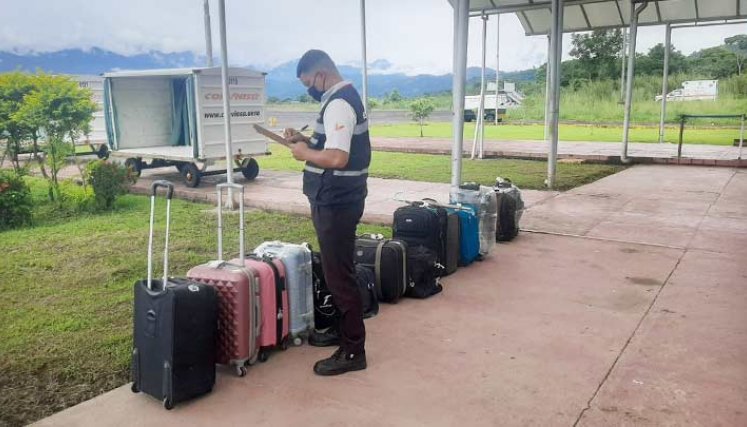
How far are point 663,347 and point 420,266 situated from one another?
185 centimetres

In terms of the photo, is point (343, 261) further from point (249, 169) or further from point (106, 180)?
point (249, 169)

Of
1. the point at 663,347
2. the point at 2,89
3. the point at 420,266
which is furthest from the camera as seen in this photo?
the point at 2,89

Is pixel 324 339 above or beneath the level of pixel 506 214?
beneath

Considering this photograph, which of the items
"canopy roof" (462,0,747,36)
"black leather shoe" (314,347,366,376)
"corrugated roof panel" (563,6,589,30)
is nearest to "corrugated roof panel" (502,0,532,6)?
"canopy roof" (462,0,747,36)

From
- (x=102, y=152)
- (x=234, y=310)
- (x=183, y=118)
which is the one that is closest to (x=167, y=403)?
(x=234, y=310)

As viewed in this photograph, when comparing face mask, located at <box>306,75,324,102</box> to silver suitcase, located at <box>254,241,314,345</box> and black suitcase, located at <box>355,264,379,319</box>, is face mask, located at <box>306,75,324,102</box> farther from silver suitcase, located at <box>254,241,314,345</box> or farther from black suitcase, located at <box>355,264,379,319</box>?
black suitcase, located at <box>355,264,379,319</box>

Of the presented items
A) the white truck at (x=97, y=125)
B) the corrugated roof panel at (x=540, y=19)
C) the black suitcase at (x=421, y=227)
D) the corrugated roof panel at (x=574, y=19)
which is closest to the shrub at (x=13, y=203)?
the black suitcase at (x=421, y=227)

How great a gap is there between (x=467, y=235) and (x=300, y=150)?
2.80 metres

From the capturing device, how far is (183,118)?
1352 centimetres

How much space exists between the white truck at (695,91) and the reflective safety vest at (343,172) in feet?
111

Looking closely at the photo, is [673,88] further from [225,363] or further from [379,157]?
[225,363]

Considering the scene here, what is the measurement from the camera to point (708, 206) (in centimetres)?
905

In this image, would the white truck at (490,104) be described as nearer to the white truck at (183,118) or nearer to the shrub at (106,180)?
the white truck at (183,118)

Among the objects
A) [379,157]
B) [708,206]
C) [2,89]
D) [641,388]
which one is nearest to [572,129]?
[379,157]
